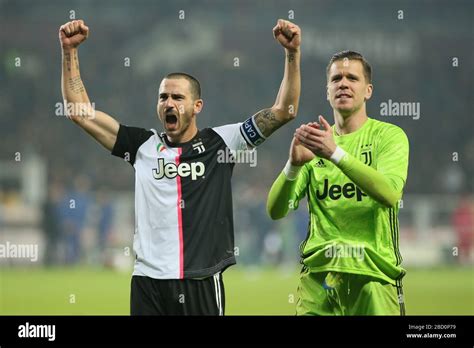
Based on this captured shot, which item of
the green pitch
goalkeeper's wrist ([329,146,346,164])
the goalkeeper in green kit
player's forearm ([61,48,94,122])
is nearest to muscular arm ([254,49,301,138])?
the goalkeeper in green kit

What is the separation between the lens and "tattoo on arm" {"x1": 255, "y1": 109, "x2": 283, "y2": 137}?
543 cm

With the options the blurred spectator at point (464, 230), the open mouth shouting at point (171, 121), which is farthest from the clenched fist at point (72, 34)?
the blurred spectator at point (464, 230)

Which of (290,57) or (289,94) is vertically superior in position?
(290,57)

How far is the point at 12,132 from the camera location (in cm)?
2600

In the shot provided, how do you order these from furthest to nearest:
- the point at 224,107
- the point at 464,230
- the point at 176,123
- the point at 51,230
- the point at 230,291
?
the point at 224,107, the point at 51,230, the point at 464,230, the point at 230,291, the point at 176,123

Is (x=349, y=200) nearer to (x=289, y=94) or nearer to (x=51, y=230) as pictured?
(x=289, y=94)

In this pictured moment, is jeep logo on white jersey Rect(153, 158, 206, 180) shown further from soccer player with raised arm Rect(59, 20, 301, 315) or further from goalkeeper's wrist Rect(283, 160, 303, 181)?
goalkeeper's wrist Rect(283, 160, 303, 181)

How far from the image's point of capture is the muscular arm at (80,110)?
544cm

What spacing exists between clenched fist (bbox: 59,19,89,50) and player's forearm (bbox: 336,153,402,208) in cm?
188

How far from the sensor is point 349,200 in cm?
502

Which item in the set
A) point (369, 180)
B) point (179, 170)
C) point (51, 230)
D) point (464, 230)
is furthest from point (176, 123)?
point (464, 230)

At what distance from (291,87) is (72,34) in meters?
1.43
